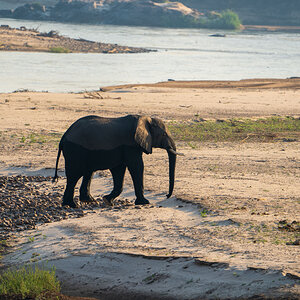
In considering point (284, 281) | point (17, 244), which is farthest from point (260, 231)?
point (17, 244)

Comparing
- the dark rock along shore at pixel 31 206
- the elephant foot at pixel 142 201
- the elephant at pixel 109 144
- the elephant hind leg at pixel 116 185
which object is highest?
the elephant at pixel 109 144

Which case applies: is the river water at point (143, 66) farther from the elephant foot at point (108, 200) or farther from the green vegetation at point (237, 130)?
the elephant foot at point (108, 200)

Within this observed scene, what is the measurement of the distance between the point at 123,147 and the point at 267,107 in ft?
55.5

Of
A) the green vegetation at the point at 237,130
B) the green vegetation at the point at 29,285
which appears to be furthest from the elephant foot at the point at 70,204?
the green vegetation at the point at 237,130

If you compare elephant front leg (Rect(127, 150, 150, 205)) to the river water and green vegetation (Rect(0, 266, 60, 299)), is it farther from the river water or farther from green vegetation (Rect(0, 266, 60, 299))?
the river water

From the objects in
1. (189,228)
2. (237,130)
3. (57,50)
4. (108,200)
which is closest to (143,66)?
(57,50)

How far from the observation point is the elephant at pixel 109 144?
11078 mm

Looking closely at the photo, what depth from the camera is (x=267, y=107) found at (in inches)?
1066

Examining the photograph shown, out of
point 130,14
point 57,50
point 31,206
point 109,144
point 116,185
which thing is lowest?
point 31,206

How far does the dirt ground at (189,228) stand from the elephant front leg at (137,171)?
0.29 m

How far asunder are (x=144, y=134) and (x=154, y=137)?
36cm

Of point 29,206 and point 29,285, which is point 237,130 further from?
point 29,285

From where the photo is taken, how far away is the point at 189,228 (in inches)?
388

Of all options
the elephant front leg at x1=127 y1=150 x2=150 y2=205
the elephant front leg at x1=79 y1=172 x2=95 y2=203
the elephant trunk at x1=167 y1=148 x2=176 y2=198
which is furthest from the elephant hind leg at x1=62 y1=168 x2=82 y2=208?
the elephant trunk at x1=167 y1=148 x2=176 y2=198
